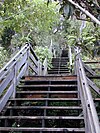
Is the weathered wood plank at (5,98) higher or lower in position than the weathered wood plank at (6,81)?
lower

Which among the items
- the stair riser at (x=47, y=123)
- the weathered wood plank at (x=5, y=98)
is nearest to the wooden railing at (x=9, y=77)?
the weathered wood plank at (x=5, y=98)

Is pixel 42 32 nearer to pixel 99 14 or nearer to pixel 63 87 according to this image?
pixel 63 87

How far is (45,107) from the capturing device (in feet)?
14.3

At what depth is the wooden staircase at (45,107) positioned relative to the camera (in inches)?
159

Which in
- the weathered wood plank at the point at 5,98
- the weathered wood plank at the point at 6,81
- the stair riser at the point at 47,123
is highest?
the weathered wood plank at the point at 6,81

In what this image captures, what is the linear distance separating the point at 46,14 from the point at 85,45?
8.05 meters

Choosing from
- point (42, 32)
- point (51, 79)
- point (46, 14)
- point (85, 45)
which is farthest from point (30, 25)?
point (85, 45)

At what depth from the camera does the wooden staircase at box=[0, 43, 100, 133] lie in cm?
404

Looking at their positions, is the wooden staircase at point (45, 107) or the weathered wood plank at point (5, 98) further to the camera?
the weathered wood plank at point (5, 98)

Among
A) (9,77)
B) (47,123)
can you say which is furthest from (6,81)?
(47,123)

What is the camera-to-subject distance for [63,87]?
521cm

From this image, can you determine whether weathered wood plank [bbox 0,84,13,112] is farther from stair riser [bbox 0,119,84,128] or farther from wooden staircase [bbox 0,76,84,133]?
stair riser [bbox 0,119,84,128]

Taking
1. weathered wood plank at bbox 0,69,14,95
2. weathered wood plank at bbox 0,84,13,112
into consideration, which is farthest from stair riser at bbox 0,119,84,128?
weathered wood plank at bbox 0,69,14,95

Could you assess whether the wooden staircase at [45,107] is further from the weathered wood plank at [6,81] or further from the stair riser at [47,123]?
the weathered wood plank at [6,81]
